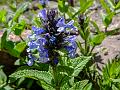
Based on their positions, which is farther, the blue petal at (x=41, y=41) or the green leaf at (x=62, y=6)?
the green leaf at (x=62, y=6)

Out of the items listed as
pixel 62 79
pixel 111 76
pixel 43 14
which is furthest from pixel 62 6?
pixel 43 14

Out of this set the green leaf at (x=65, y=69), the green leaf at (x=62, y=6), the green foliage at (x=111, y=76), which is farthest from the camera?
the green leaf at (x=62, y=6)

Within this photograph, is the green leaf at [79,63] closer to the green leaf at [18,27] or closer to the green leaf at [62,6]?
the green leaf at [18,27]

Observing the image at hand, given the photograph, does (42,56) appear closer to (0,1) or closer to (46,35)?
(46,35)

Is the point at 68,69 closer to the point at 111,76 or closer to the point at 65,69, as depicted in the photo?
the point at 65,69

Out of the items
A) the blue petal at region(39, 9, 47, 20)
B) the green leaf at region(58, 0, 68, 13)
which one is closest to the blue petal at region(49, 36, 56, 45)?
the blue petal at region(39, 9, 47, 20)

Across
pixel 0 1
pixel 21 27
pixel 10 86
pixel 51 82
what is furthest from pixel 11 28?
pixel 0 1

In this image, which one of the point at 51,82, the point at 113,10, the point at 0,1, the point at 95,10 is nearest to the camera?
the point at 51,82

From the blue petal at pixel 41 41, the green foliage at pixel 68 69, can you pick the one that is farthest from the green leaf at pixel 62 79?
the blue petal at pixel 41 41
